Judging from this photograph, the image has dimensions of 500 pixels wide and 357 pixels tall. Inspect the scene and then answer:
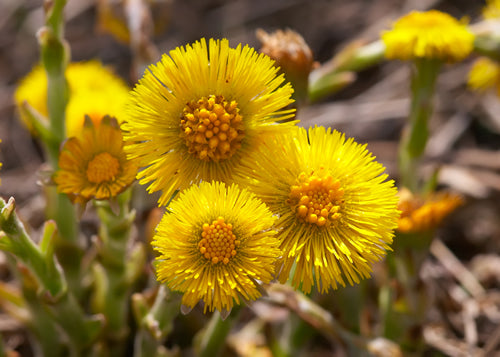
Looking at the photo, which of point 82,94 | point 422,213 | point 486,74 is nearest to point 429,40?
point 422,213

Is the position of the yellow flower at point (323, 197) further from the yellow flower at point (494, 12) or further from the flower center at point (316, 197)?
the yellow flower at point (494, 12)

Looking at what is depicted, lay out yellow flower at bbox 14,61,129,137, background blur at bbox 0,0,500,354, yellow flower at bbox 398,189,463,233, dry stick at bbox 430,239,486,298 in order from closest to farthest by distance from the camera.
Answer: yellow flower at bbox 398,189,463,233 → yellow flower at bbox 14,61,129,137 → dry stick at bbox 430,239,486,298 → background blur at bbox 0,0,500,354

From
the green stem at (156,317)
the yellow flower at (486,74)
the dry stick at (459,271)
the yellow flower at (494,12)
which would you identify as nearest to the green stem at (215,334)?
the green stem at (156,317)

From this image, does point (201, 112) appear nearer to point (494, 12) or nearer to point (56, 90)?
point (56, 90)

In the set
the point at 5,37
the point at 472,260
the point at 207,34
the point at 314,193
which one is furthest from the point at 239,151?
the point at 5,37

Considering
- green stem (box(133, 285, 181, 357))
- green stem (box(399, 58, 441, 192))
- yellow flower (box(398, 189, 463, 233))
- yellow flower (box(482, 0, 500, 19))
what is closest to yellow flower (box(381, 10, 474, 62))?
green stem (box(399, 58, 441, 192))

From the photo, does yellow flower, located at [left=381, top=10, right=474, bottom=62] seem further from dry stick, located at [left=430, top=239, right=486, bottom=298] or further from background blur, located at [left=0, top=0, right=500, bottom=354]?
dry stick, located at [left=430, top=239, right=486, bottom=298]
